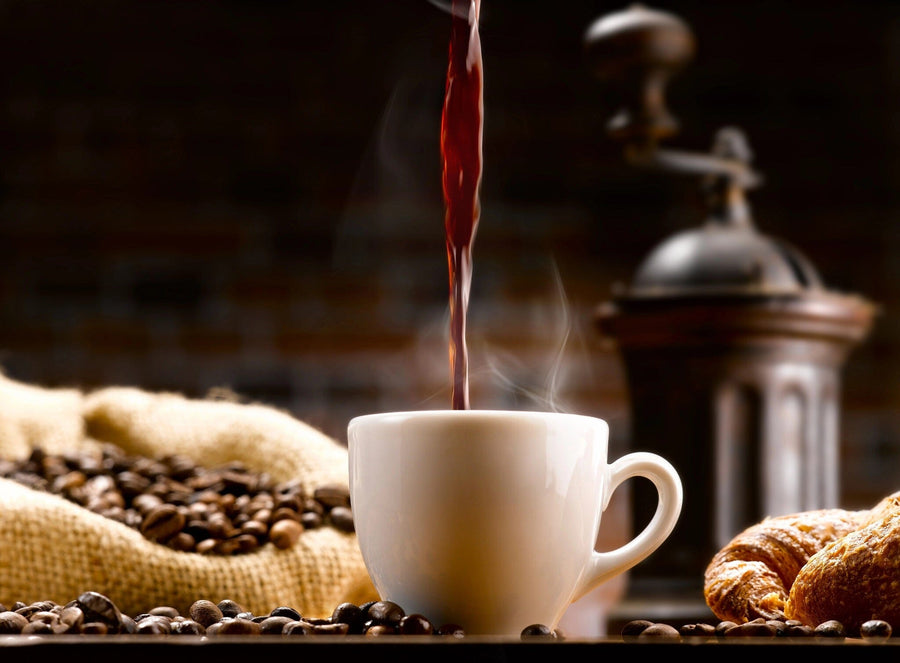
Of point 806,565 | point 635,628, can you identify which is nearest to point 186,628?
point 635,628

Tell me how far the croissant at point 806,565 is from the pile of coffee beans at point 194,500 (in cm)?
40

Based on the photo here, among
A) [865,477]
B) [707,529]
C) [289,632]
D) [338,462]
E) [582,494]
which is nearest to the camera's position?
[289,632]

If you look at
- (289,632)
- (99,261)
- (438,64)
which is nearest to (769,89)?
(438,64)

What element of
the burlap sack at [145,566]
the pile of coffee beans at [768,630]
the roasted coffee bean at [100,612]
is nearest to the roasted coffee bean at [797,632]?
the pile of coffee beans at [768,630]

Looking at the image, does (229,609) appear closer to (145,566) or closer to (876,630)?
(145,566)

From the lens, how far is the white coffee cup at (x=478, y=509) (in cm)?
65

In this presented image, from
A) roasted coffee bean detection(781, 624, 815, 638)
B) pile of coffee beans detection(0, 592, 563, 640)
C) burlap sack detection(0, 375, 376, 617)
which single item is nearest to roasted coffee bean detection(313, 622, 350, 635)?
pile of coffee beans detection(0, 592, 563, 640)

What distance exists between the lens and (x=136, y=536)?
94 cm

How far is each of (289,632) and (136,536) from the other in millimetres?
→ 412

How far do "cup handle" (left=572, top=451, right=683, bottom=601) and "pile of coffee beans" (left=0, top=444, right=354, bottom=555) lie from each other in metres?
0.34

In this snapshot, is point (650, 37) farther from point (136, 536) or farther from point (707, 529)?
point (136, 536)

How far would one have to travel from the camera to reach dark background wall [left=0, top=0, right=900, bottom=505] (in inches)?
107

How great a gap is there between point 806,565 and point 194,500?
22.5 inches

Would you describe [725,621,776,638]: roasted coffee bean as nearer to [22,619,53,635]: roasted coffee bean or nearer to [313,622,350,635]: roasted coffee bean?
[313,622,350,635]: roasted coffee bean
